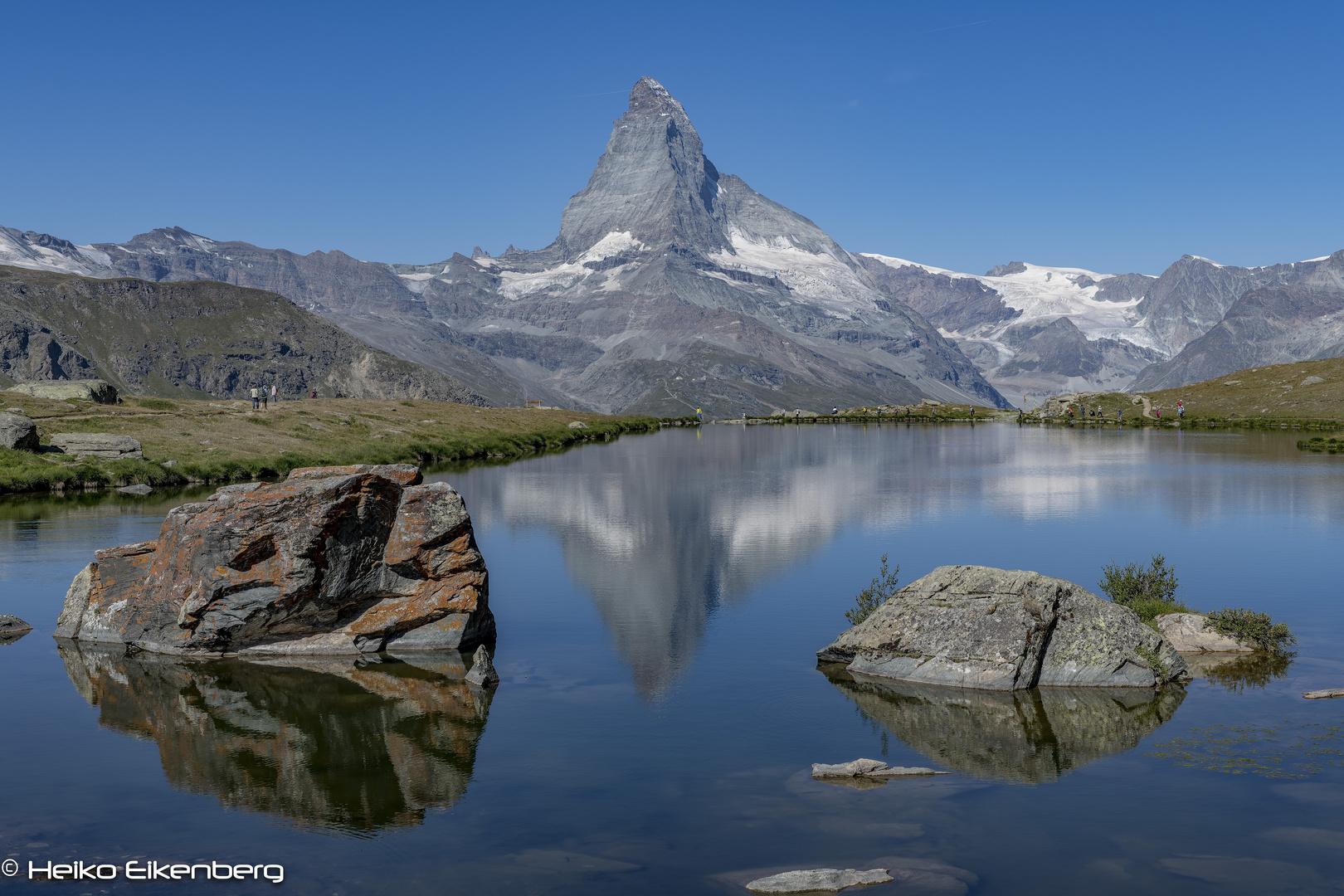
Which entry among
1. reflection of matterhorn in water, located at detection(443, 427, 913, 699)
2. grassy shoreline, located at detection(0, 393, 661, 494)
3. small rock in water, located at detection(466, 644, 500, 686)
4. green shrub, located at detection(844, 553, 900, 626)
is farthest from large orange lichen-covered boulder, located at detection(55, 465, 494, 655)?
grassy shoreline, located at detection(0, 393, 661, 494)

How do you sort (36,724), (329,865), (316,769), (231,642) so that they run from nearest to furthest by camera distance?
(329,865), (316,769), (36,724), (231,642)

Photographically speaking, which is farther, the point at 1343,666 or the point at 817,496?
the point at 817,496

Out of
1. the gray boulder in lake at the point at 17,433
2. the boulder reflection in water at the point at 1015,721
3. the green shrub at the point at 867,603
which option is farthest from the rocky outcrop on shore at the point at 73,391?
the boulder reflection in water at the point at 1015,721

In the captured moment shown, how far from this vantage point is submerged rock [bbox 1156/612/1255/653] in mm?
26781

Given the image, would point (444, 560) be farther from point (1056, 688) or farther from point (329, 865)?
point (1056, 688)

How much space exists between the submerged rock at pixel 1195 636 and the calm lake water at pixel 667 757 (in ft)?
4.95

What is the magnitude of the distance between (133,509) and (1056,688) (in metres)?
50.7

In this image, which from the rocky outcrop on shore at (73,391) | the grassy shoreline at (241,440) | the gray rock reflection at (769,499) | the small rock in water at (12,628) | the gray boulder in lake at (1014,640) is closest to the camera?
the gray boulder in lake at (1014,640)

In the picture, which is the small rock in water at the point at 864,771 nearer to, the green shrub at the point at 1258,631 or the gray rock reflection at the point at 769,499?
the gray rock reflection at the point at 769,499

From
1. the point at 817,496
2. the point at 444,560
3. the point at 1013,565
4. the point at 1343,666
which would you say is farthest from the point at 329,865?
the point at 817,496

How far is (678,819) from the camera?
16.8m

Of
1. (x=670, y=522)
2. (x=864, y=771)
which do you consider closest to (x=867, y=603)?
(x=864, y=771)

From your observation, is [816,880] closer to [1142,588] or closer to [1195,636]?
[1195,636]

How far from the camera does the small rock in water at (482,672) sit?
81.3ft
